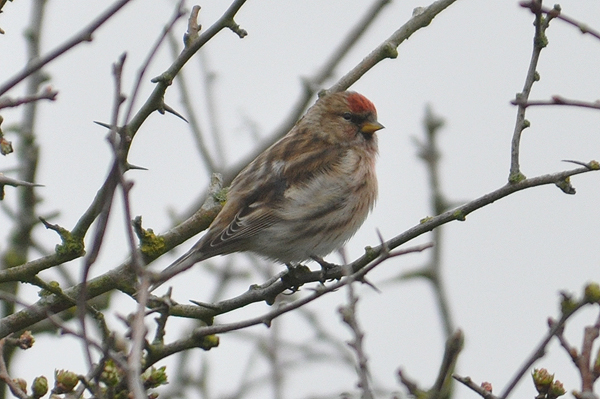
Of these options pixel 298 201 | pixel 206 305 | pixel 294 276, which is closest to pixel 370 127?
pixel 298 201

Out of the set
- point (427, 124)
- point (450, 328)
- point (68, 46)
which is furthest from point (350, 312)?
point (427, 124)

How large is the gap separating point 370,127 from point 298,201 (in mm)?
1274

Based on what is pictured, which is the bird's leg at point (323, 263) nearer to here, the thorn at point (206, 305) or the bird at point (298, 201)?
the bird at point (298, 201)

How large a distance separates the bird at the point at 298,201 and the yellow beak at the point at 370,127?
0.03 m

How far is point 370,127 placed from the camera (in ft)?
28.9

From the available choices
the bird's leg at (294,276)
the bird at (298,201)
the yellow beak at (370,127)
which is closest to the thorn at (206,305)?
the bird's leg at (294,276)

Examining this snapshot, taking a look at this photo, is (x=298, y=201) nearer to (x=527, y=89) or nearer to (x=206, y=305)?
(x=206, y=305)

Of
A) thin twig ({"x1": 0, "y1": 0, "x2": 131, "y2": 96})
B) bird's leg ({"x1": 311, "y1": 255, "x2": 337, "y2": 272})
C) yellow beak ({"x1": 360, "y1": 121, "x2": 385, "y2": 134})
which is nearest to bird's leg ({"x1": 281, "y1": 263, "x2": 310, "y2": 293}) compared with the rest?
bird's leg ({"x1": 311, "y1": 255, "x2": 337, "y2": 272})

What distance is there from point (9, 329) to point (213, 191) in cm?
195

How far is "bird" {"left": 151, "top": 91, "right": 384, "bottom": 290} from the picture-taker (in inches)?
298

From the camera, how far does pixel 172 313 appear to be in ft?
18.5

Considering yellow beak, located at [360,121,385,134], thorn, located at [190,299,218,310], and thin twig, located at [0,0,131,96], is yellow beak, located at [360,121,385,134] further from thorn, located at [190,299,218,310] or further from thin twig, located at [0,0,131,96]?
thin twig, located at [0,0,131,96]

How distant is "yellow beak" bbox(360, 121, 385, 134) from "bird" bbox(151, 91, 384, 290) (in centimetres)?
3

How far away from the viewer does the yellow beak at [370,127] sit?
880cm
